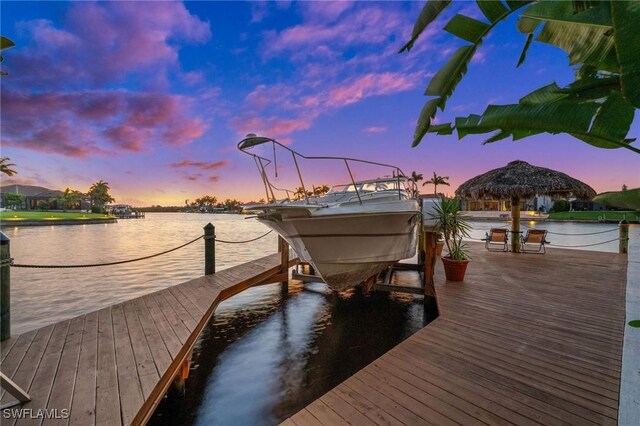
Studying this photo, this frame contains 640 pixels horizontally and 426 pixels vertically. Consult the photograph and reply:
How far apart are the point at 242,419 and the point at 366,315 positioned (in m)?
4.78

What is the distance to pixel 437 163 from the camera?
56.3ft

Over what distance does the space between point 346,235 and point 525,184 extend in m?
7.49

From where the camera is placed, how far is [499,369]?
10.1ft

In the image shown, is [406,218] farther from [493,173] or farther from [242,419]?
[493,173]

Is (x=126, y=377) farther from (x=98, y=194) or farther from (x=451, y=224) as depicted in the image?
(x=98, y=194)

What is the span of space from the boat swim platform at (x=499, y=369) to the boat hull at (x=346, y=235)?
1.72 meters

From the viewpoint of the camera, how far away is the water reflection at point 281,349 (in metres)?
4.23

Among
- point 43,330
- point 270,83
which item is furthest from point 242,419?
point 270,83

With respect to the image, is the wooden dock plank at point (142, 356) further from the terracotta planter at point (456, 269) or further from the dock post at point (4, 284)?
the terracotta planter at point (456, 269)

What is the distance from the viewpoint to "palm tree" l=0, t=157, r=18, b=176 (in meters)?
41.2

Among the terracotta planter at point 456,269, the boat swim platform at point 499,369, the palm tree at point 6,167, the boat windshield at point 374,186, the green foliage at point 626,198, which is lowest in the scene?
the boat swim platform at point 499,369

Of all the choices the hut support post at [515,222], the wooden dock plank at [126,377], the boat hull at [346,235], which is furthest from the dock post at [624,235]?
the wooden dock plank at [126,377]

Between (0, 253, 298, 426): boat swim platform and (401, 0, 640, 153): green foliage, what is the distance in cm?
364

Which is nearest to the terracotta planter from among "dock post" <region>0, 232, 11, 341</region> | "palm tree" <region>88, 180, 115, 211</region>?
"dock post" <region>0, 232, 11, 341</region>
